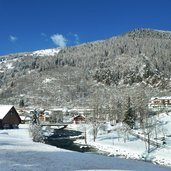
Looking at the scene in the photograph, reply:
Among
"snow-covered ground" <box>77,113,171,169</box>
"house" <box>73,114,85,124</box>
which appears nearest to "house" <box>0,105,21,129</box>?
"snow-covered ground" <box>77,113,171,169</box>

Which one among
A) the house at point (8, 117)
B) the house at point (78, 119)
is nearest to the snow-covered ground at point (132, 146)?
the house at point (8, 117)

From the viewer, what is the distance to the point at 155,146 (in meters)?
82.6

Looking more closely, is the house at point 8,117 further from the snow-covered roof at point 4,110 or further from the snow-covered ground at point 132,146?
the snow-covered ground at point 132,146

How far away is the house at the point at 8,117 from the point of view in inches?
4343

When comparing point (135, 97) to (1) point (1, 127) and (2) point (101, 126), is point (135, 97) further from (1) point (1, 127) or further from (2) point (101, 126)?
(1) point (1, 127)

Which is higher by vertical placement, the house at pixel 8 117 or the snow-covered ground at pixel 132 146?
the house at pixel 8 117

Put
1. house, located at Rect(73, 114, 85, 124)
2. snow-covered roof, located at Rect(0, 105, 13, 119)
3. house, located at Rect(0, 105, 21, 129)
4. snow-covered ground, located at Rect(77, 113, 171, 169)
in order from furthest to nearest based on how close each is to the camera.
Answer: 1. house, located at Rect(73, 114, 85, 124)
2. snow-covered roof, located at Rect(0, 105, 13, 119)
3. house, located at Rect(0, 105, 21, 129)
4. snow-covered ground, located at Rect(77, 113, 171, 169)

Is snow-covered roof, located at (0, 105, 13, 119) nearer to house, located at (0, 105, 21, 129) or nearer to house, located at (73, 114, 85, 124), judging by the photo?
house, located at (0, 105, 21, 129)

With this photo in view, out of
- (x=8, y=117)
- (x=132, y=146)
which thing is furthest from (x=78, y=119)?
(x=132, y=146)

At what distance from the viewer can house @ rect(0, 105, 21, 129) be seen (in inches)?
4343

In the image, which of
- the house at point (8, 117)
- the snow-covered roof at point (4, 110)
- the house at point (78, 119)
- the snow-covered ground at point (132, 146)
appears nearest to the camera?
the snow-covered ground at point (132, 146)

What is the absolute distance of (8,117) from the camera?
11169 cm

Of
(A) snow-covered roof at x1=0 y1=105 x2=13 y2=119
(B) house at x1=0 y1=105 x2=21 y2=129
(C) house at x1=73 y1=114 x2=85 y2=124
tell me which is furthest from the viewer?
(C) house at x1=73 y1=114 x2=85 y2=124

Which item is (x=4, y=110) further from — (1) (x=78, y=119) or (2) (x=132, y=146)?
(1) (x=78, y=119)
